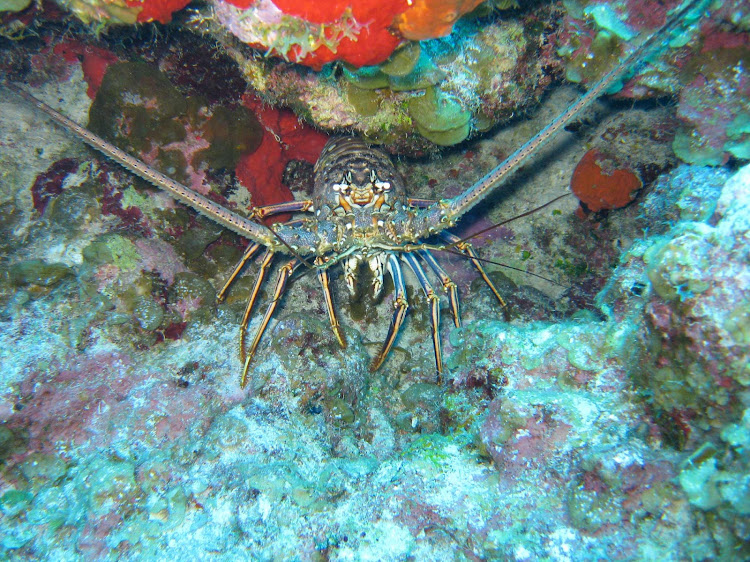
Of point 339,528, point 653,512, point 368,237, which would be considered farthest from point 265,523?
point 368,237

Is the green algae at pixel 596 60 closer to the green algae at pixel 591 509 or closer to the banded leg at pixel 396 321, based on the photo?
the banded leg at pixel 396 321

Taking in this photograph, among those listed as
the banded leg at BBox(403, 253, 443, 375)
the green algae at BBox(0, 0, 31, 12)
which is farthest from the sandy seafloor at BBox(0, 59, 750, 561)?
the green algae at BBox(0, 0, 31, 12)

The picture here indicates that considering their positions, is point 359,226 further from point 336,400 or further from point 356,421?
point 356,421

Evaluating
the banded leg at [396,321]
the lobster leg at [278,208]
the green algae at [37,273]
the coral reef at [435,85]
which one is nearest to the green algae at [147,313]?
the green algae at [37,273]

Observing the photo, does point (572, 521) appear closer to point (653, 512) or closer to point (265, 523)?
point (653, 512)

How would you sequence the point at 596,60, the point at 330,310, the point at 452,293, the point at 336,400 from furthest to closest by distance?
the point at 452,293, the point at 330,310, the point at 596,60, the point at 336,400

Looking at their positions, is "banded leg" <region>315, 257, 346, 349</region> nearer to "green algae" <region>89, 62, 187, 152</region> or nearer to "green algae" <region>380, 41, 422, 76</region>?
"green algae" <region>380, 41, 422, 76</region>

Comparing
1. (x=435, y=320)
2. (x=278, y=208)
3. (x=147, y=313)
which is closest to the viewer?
(x=147, y=313)

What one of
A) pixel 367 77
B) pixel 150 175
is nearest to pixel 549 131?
pixel 367 77

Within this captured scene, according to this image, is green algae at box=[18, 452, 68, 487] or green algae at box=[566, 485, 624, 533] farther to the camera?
green algae at box=[18, 452, 68, 487]
